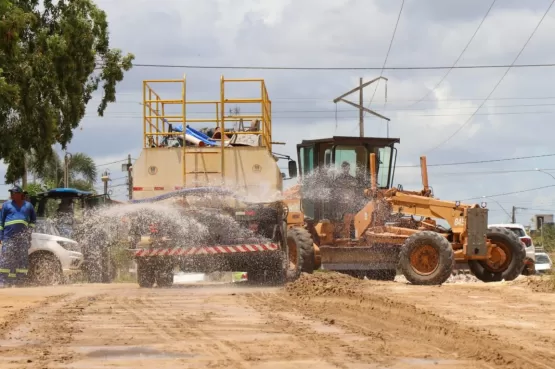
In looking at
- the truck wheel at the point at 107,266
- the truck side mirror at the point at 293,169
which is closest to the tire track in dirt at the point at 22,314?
the truck side mirror at the point at 293,169

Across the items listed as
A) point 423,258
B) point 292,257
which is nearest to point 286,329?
point 423,258

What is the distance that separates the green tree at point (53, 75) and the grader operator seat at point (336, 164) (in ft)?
28.4

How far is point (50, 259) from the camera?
78.5ft

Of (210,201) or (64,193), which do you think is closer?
(210,201)

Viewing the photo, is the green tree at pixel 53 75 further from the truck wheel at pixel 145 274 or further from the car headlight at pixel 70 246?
the truck wheel at pixel 145 274

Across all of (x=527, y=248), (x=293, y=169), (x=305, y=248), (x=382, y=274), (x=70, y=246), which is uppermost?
(x=293, y=169)

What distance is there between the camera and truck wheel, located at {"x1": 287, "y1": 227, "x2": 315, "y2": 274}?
20891 mm

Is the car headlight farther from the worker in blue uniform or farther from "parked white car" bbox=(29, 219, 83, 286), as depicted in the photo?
the worker in blue uniform

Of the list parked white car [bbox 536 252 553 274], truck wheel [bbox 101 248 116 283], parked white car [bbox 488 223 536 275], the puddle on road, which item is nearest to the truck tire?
truck wheel [bbox 101 248 116 283]

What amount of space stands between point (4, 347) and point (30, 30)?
22044 mm

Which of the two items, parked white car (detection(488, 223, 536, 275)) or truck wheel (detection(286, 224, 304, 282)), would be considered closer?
truck wheel (detection(286, 224, 304, 282))

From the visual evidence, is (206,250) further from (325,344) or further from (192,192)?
(325,344)

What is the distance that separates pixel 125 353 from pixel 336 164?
47.1 ft

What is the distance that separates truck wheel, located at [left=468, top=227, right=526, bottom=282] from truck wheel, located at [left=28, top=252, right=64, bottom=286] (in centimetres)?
927
